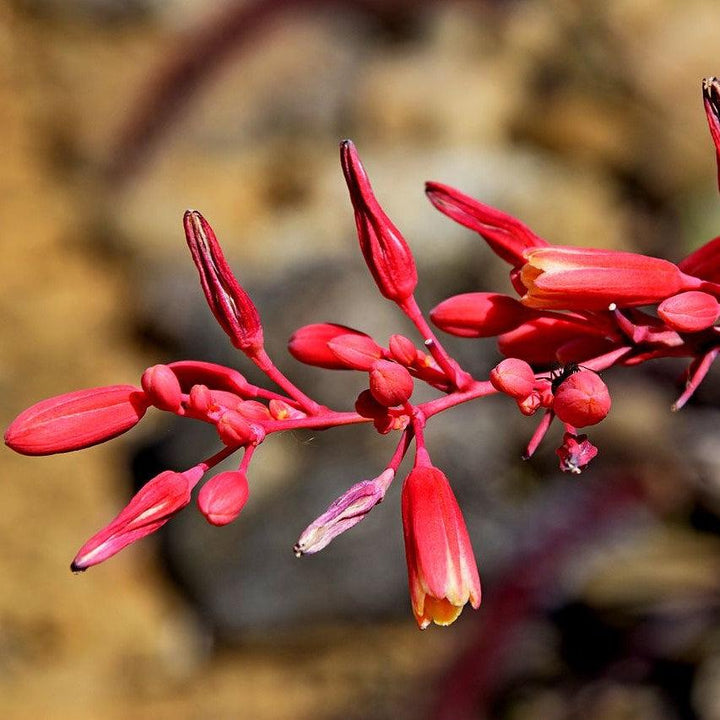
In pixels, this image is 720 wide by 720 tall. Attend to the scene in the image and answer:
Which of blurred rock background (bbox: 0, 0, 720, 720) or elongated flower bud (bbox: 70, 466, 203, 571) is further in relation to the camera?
blurred rock background (bbox: 0, 0, 720, 720)

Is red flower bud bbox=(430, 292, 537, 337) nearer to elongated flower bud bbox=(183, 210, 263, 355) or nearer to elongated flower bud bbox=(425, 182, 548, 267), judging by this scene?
elongated flower bud bbox=(425, 182, 548, 267)

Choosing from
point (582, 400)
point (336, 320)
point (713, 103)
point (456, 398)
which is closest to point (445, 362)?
point (456, 398)

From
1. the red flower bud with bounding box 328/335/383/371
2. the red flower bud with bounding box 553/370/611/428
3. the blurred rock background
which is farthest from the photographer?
the blurred rock background

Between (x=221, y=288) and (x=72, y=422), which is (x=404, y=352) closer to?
(x=221, y=288)

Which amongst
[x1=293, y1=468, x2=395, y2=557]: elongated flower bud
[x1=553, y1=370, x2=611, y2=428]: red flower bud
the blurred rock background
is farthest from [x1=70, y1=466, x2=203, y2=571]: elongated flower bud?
the blurred rock background

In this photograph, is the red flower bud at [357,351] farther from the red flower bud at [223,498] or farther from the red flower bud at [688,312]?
the red flower bud at [688,312]

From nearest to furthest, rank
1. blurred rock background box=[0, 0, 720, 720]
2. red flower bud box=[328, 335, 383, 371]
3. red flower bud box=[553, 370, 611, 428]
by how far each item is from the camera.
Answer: red flower bud box=[553, 370, 611, 428], red flower bud box=[328, 335, 383, 371], blurred rock background box=[0, 0, 720, 720]

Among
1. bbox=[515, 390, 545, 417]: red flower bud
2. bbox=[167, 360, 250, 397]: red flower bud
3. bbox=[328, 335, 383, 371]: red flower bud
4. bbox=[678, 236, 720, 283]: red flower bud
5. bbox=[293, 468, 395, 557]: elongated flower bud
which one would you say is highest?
bbox=[678, 236, 720, 283]: red flower bud

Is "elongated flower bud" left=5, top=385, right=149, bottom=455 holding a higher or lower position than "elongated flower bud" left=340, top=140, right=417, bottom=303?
lower
